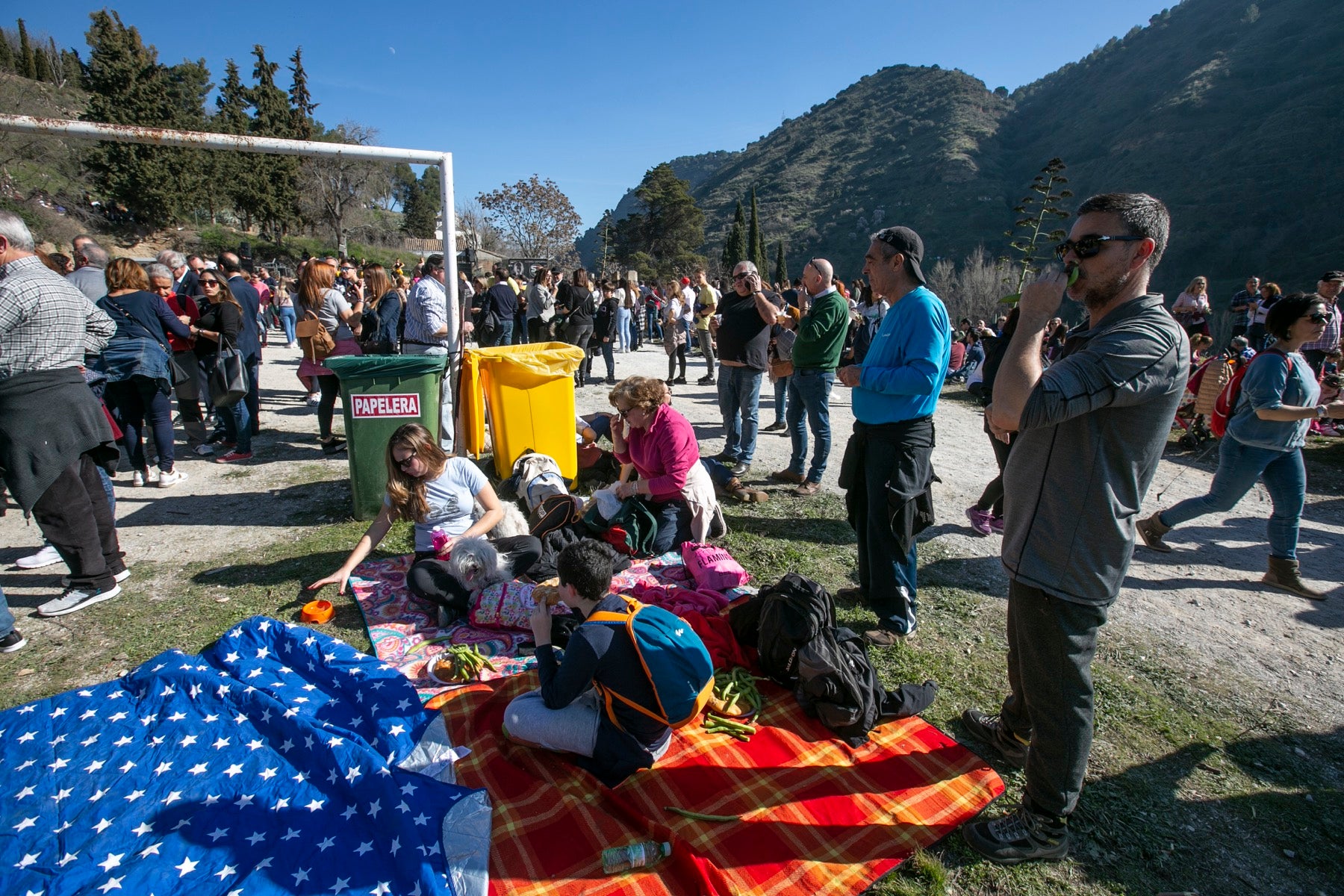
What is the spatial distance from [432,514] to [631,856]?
243cm

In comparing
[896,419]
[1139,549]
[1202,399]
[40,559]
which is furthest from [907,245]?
[1202,399]

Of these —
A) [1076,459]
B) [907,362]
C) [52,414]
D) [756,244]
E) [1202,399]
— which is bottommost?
[1202,399]

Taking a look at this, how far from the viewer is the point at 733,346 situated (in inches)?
246

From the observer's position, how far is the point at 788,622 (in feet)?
10.1

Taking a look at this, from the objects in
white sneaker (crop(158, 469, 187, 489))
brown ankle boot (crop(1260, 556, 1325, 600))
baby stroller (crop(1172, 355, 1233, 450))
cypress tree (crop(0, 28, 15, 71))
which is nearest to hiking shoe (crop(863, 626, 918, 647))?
brown ankle boot (crop(1260, 556, 1325, 600))

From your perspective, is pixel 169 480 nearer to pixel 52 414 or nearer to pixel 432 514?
pixel 52 414

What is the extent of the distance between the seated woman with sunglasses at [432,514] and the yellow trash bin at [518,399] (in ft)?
5.30

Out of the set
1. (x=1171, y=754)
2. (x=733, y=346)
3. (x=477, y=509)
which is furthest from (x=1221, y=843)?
(x=733, y=346)

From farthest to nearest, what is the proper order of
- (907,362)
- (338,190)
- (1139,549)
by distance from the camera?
1. (338,190)
2. (1139,549)
3. (907,362)

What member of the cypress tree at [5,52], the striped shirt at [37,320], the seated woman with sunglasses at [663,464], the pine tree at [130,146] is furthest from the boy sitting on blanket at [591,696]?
the cypress tree at [5,52]

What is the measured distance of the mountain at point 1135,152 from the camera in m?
41.5

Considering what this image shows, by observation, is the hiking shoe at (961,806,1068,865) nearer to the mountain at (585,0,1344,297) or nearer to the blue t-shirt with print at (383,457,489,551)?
the blue t-shirt with print at (383,457,489,551)

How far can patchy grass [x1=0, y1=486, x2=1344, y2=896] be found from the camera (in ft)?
7.35

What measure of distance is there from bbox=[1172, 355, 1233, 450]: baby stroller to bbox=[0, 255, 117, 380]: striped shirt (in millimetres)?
9286
